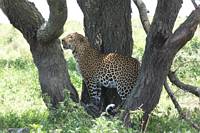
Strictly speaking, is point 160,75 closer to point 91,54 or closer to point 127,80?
point 127,80

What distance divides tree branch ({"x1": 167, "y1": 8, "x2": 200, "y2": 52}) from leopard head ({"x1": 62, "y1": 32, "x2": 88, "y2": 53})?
199cm

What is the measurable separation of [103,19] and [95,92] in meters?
1.02

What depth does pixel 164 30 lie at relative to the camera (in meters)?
7.88

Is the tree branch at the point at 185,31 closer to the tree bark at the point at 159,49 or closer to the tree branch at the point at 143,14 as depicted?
the tree bark at the point at 159,49

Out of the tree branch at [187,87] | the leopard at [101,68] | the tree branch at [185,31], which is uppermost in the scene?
the tree branch at [185,31]

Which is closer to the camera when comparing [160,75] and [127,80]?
[160,75]

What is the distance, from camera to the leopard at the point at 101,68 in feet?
29.6

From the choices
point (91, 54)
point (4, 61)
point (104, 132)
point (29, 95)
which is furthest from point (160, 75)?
point (4, 61)

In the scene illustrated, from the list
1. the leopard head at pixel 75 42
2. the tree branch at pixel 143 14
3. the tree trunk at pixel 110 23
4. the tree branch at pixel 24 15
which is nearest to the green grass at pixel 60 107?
the tree branch at pixel 143 14

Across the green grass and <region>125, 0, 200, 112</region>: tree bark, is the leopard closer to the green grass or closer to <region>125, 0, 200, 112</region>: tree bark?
the green grass

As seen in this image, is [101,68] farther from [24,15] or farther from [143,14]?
[24,15]

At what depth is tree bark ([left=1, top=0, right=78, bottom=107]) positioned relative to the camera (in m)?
8.73

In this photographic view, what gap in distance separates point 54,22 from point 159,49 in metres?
1.35

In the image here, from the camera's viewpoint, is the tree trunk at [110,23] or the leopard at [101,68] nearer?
the leopard at [101,68]
